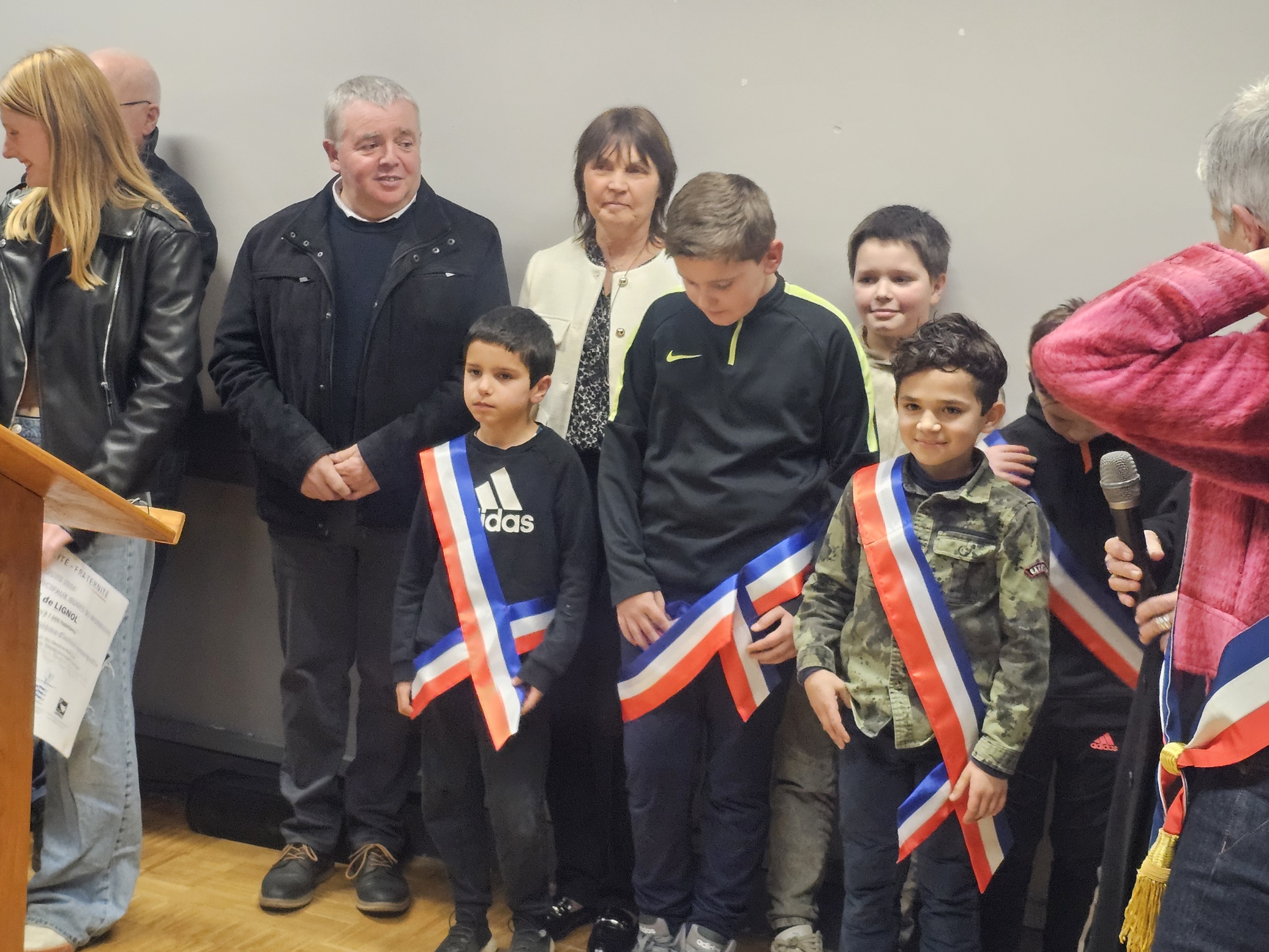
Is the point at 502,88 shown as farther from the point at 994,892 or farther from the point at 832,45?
the point at 994,892

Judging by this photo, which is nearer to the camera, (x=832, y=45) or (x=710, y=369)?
(x=710, y=369)

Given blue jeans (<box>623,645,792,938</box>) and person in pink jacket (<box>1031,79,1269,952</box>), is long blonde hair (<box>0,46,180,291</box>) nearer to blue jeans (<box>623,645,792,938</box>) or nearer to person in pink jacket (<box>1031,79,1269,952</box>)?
blue jeans (<box>623,645,792,938</box>)

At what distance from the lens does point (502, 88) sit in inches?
117

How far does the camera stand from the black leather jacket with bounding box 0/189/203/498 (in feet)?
8.24

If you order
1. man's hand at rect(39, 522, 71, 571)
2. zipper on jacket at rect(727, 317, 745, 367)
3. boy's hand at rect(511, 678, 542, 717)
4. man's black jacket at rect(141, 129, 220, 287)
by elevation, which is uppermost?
man's black jacket at rect(141, 129, 220, 287)

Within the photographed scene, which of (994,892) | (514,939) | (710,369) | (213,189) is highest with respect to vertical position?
(213,189)

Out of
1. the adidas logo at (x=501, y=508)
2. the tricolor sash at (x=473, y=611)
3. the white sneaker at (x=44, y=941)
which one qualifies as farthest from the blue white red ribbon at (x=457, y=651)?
the white sneaker at (x=44, y=941)

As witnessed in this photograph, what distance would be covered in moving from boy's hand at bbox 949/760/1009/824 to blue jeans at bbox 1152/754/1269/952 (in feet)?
2.31

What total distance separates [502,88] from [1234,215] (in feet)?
6.93

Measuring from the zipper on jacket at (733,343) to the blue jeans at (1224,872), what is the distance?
4.08 ft

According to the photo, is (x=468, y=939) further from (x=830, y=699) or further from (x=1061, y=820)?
(x=1061, y=820)

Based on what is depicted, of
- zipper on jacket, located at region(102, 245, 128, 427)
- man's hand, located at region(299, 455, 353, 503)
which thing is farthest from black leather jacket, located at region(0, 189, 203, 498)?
man's hand, located at region(299, 455, 353, 503)

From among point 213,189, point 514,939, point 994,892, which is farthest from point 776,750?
point 213,189

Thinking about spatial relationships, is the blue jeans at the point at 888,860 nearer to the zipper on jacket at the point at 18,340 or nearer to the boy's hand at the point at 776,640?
the boy's hand at the point at 776,640
